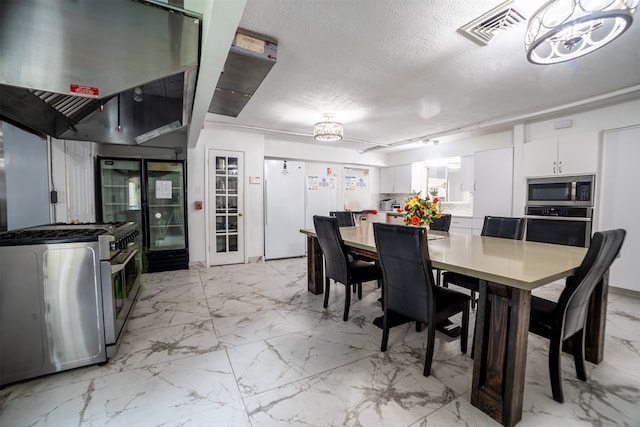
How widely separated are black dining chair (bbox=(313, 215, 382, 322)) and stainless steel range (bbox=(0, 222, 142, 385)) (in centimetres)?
163

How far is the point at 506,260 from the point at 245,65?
2309 millimetres

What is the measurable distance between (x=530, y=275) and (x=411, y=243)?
59cm

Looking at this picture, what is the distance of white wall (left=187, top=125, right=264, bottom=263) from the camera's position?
4402mm

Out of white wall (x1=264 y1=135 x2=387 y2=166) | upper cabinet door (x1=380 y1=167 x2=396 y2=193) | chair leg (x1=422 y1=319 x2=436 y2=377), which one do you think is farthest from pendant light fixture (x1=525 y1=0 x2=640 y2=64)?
upper cabinet door (x1=380 y1=167 x2=396 y2=193)

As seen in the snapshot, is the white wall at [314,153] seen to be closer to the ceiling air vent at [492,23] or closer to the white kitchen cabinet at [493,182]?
the white kitchen cabinet at [493,182]

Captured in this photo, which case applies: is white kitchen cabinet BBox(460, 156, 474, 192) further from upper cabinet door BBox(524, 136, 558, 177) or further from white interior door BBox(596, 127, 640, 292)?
white interior door BBox(596, 127, 640, 292)

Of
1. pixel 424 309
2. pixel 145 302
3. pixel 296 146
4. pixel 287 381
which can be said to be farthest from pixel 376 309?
pixel 296 146

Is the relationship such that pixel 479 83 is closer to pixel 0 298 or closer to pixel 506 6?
pixel 506 6

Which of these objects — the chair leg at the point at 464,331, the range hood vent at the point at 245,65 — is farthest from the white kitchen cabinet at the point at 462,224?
the range hood vent at the point at 245,65

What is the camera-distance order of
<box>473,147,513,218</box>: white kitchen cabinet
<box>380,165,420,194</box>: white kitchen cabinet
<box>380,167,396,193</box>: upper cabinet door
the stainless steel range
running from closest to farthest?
the stainless steel range, <box>473,147,513,218</box>: white kitchen cabinet, <box>380,165,420,194</box>: white kitchen cabinet, <box>380,167,396,193</box>: upper cabinet door

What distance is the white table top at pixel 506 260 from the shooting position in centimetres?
129

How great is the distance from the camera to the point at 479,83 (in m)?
2.70

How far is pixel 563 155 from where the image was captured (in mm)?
3463

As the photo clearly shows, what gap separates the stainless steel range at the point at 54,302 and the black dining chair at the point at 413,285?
6.17ft
